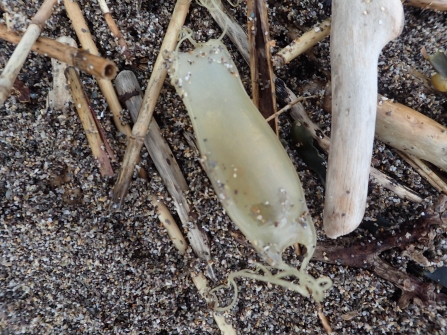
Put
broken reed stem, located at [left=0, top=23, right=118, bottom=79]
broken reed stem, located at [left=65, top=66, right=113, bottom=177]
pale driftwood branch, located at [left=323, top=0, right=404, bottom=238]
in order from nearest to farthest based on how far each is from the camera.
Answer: broken reed stem, located at [left=0, top=23, right=118, bottom=79] < pale driftwood branch, located at [left=323, top=0, right=404, bottom=238] < broken reed stem, located at [left=65, top=66, right=113, bottom=177]

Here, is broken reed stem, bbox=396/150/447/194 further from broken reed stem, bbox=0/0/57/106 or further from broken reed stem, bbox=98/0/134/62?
broken reed stem, bbox=0/0/57/106

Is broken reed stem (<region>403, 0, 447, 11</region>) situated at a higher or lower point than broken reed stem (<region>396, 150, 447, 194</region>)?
higher

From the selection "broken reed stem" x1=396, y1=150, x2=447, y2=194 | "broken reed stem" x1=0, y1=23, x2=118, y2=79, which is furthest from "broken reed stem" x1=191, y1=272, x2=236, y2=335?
"broken reed stem" x1=396, y1=150, x2=447, y2=194

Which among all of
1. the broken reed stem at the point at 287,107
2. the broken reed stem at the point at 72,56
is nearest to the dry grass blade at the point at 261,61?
the broken reed stem at the point at 287,107

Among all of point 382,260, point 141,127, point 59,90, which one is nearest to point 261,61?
point 141,127

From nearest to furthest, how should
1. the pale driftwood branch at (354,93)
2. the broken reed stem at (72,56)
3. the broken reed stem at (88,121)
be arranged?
the broken reed stem at (72,56) < the pale driftwood branch at (354,93) < the broken reed stem at (88,121)

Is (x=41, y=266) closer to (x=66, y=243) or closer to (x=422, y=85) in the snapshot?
(x=66, y=243)

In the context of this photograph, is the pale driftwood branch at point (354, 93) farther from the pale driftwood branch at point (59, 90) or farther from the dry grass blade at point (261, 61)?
the pale driftwood branch at point (59, 90)

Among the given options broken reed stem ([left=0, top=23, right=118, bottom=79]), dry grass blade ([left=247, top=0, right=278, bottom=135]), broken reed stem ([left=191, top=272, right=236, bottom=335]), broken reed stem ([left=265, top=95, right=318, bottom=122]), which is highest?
broken reed stem ([left=0, top=23, right=118, bottom=79])

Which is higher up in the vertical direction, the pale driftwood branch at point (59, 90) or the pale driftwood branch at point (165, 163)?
the pale driftwood branch at point (59, 90)
